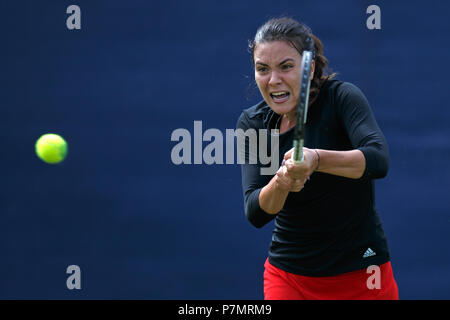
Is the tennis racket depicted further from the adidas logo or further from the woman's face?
the adidas logo

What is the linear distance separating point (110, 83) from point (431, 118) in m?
1.98

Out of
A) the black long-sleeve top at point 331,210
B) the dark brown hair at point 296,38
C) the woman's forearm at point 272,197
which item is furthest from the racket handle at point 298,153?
the dark brown hair at point 296,38

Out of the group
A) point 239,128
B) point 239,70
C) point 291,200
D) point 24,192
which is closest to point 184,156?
point 239,70

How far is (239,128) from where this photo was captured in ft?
7.55

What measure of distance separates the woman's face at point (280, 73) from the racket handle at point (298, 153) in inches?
15.3

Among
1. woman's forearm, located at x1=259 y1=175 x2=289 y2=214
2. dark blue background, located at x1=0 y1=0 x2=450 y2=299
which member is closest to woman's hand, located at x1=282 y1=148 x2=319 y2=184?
woman's forearm, located at x1=259 y1=175 x2=289 y2=214

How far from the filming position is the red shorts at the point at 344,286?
2111mm

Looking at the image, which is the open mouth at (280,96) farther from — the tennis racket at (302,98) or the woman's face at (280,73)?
the tennis racket at (302,98)

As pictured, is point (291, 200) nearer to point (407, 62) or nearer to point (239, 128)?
point (239, 128)

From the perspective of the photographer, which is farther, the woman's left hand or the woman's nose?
the woman's nose

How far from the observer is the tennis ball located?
11.2ft

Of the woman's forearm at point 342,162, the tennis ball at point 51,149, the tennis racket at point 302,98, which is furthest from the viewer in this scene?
the tennis ball at point 51,149

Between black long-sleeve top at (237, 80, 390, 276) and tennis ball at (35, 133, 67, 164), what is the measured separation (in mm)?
1672

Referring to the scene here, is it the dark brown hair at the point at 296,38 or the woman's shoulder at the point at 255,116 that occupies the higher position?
the dark brown hair at the point at 296,38
